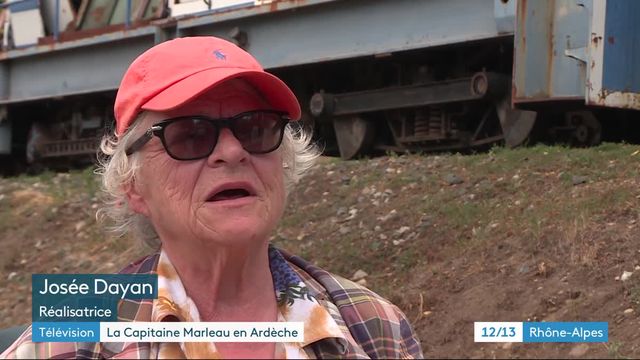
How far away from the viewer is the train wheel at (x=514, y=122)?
815 cm

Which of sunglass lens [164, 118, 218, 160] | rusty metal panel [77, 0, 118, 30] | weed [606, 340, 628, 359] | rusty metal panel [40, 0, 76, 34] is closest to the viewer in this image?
sunglass lens [164, 118, 218, 160]

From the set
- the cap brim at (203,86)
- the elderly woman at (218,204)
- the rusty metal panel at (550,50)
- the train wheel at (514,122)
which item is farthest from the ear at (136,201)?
the train wheel at (514,122)

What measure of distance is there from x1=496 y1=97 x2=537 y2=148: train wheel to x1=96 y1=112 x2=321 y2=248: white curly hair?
5953 mm

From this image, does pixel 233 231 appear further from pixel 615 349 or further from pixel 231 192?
pixel 615 349

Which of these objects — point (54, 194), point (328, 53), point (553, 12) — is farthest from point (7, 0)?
point (553, 12)

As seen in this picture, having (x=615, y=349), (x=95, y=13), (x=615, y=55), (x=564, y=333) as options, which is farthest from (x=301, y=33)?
(x=564, y=333)

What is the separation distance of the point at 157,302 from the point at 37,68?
1106 centimetres

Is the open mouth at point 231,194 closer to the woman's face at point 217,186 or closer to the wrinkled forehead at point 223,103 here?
the woman's face at point 217,186

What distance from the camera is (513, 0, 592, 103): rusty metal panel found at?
20.7 feet

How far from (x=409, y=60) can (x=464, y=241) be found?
382 centimetres

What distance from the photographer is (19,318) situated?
6.62 meters

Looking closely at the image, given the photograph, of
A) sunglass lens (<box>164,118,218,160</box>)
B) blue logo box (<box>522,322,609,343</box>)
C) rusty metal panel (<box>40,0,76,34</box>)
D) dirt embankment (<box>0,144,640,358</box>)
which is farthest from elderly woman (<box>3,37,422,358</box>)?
rusty metal panel (<box>40,0,76,34</box>)

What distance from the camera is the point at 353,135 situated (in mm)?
9547

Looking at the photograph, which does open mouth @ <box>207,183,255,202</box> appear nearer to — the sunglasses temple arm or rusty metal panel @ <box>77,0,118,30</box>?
the sunglasses temple arm
